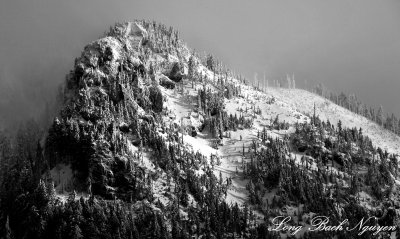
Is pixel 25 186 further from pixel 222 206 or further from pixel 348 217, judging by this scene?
pixel 348 217

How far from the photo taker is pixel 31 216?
15800cm

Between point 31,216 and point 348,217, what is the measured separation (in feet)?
427

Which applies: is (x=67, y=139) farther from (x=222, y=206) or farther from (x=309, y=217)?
(x=309, y=217)

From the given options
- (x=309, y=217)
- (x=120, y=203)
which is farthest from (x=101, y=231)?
(x=309, y=217)

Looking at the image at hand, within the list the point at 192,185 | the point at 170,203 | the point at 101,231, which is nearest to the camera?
the point at 101,231

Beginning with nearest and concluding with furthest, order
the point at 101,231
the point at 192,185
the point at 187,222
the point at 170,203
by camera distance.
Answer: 1. the point at 101,231
2. the point at 187,222
3. the point at 170,203
4. the point at 192,185

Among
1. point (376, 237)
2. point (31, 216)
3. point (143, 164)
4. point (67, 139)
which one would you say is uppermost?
point (67, 139)

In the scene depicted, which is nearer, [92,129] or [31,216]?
[31,216]

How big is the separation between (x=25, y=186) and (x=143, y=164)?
50693 mm

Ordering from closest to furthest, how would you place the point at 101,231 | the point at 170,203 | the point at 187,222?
the point at 101,231
the point at 187,222
the point at 170,203

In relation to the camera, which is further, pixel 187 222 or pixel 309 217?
pixel 309 217

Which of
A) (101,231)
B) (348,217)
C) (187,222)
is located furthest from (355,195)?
(101,231)

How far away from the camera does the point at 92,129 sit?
629 feet

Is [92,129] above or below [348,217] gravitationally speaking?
above
